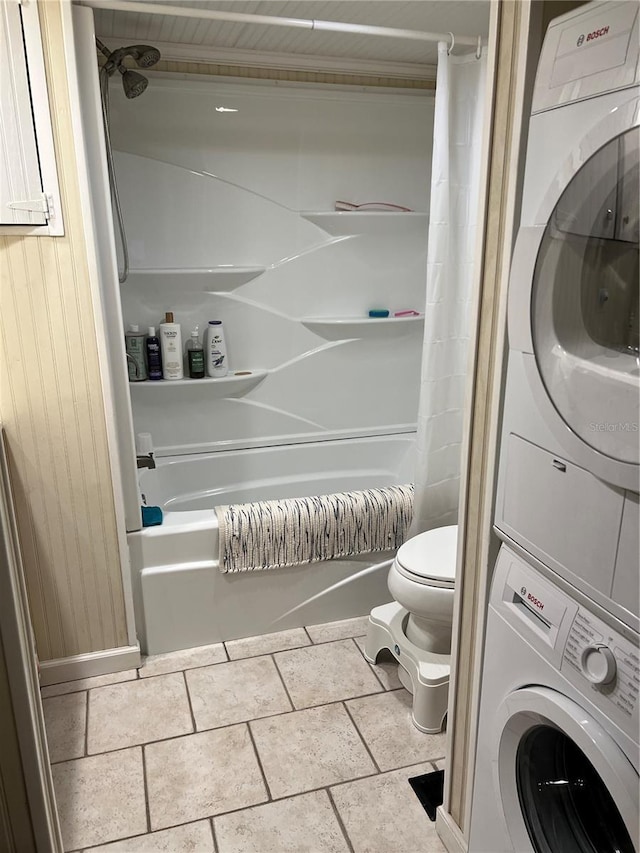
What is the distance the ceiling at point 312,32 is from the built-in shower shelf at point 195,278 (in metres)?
0.84

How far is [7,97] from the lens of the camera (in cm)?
173

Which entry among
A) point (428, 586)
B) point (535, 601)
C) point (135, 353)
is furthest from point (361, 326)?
point (535, 601)

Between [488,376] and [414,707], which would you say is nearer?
[488,376]

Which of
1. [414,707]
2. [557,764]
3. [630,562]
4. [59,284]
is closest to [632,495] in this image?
[630,562]

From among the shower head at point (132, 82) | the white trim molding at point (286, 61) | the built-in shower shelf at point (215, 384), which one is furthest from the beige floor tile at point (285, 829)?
the white trim molding at point (286, 61)

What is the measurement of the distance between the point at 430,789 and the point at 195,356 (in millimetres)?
1877

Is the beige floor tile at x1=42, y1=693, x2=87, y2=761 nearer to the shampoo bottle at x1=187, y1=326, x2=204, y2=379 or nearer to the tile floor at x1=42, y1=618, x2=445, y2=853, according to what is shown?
the tile floor at x1=42, y1=618, x2=445, y2=853

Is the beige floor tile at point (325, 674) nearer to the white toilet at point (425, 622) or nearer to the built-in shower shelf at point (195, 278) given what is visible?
the white toilet at point (425, 622)

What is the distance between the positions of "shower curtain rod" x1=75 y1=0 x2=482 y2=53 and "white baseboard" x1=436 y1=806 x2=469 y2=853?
2230 mm

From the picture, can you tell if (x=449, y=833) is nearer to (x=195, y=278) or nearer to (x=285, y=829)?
(x=285, y=829)

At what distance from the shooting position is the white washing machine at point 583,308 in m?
0.96

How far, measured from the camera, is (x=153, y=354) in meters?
2.78

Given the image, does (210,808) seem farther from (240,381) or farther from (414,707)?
(240,381)

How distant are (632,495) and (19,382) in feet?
5.68
